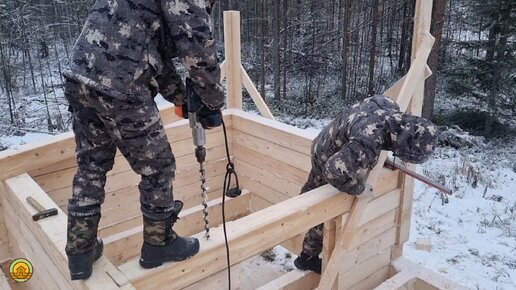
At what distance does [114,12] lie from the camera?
5.20 feet

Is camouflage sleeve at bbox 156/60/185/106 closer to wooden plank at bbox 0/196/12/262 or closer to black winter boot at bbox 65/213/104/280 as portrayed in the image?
black winter boot at bbox 65/213/104/280

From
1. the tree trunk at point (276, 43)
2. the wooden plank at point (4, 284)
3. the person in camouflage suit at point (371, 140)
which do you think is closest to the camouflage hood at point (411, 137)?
the person in camouflage suit at point (371, 140)

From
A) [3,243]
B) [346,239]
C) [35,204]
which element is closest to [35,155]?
[35,204]

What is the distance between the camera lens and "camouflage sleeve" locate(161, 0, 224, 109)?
1571mm

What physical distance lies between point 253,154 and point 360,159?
188 centimetres

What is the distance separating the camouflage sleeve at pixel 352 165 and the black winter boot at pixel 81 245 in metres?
1.27

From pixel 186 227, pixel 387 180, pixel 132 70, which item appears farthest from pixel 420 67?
pixel 186 227

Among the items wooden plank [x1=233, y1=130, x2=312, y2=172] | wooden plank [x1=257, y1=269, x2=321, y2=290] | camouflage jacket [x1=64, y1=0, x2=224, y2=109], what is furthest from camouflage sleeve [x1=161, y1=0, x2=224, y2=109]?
wooden plank [x1=233, y1=130, x2=312, y2=172]

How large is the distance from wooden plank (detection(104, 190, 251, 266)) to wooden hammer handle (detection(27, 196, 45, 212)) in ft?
3.28

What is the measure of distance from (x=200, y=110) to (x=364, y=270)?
2026 mm

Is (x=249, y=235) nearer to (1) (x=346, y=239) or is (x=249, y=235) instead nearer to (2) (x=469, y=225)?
(1) (x=346, y=239)

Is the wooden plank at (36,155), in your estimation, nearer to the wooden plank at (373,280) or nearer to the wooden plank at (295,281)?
the wooden plank at (295,281)

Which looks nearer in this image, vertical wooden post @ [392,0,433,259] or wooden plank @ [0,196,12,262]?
vertical wooden post @ [392,0,433,259]

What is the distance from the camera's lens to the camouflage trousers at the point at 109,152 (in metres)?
Result: 1.65
